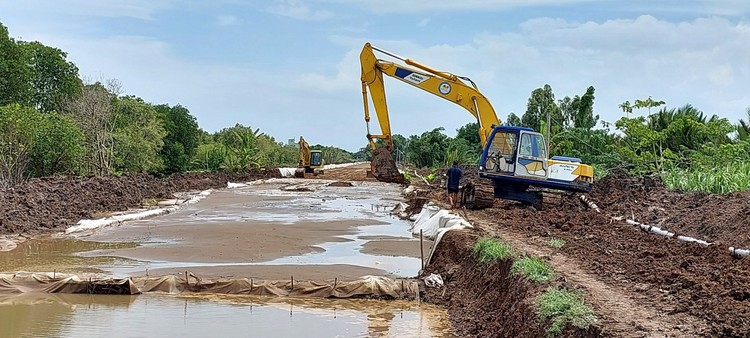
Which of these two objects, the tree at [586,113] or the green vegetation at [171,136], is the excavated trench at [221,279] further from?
the tree at [586,113]

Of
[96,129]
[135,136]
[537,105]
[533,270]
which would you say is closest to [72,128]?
[96,129]

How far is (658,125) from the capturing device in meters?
32.3

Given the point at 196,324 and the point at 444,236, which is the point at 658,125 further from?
the point at 196,324

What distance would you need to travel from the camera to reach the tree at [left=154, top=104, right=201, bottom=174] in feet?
186

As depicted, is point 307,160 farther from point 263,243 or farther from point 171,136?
point 263,243

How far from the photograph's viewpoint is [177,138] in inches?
2352

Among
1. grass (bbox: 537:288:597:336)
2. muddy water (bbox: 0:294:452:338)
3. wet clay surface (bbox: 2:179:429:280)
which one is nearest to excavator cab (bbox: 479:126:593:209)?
wet clay surface (bbox: 2:179:429:280)

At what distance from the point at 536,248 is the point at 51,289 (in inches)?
311

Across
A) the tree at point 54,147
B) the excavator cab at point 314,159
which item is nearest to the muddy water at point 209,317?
the tree at point 54,147

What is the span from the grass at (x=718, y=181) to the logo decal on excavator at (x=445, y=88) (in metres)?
8.10

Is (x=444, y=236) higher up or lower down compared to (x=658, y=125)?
lower down

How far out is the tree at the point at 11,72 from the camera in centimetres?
4031

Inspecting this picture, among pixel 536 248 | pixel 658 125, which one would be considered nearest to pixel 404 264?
pixel 536 248

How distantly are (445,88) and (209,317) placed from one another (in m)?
17.2
